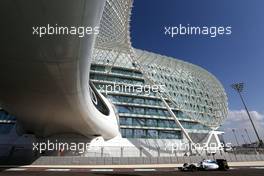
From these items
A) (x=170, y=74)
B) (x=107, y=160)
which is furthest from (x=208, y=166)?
(x=170, y=74)

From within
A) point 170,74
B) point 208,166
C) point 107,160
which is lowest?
point 208,166

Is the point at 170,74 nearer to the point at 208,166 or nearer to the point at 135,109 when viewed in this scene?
the point at 135,109

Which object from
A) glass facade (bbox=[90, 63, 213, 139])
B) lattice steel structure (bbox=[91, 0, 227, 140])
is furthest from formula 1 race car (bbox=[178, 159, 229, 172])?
glass facade (bbox=[90, 63, 213, 139])

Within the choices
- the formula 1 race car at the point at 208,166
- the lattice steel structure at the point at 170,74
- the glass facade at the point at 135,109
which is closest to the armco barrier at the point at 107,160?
the formula 1 race car at the point at 208,166

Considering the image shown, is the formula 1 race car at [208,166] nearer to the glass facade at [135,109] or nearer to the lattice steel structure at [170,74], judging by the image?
the lattice steel structure at [170,74]

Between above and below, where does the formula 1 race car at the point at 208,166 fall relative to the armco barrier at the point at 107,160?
below

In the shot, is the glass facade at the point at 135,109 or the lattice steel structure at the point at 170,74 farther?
the glass facade at the point at 135,109

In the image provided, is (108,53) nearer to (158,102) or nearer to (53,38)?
(158,102)

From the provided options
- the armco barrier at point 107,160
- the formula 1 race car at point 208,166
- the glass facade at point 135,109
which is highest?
the glass facade at point 135,109

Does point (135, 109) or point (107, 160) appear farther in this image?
point (135, 109)

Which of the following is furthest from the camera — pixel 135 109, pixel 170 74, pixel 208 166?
pixel 170 74

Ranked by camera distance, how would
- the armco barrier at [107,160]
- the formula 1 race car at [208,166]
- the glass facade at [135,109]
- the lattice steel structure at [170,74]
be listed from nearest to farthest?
the formula 1 race car at [208,166] → the armco barrier at [107,160] → the lattice steel structure at [170,74] → the glass facade at [135,109]

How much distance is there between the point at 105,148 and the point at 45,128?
1233 centimetres

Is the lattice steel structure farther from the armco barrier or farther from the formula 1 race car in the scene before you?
the formula 1 race car
